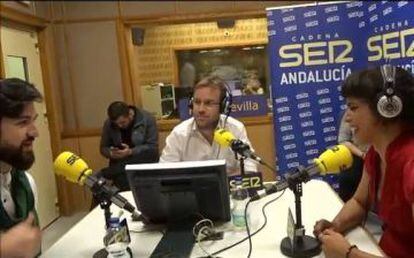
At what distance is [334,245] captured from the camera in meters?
1.30

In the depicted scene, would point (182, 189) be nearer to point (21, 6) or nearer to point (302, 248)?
point (302, 248)

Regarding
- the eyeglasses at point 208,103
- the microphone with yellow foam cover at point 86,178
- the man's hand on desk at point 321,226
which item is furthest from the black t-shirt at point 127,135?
the man's hand on desk at point 321,226

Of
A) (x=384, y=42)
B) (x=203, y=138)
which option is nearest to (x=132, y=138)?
(x=203, y=138)

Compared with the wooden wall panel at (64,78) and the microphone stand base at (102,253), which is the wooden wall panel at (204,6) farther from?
the microphone stand base at (102,253)

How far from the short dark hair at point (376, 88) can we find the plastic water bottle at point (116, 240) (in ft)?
2.80

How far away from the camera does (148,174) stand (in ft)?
4.92

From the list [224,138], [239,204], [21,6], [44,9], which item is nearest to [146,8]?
[44,9]

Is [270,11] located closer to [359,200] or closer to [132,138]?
[132,138]

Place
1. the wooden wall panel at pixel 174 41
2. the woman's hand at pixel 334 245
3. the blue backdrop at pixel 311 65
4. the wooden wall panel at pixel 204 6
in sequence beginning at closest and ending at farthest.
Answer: the woman's hand at pixel 334 245 → the blue backdrop at pixel 311 65 → the wooden wall panel at pixel 204 6 → the wooden wall panel at pixel 174 41

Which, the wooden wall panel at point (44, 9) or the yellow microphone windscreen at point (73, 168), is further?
the wooden wall panel at point (44, 9)

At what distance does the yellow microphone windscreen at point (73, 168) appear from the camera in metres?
1.48

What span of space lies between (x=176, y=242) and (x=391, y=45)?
204cm

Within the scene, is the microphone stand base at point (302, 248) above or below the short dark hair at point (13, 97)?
below

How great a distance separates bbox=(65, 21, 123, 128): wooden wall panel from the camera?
4.47m
